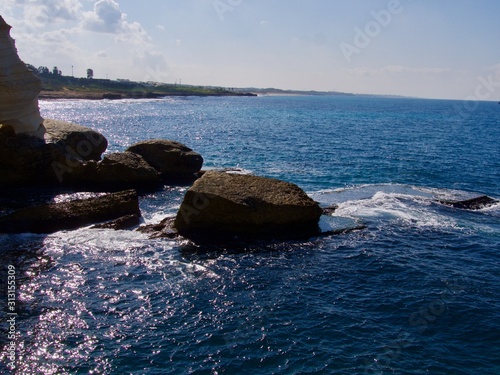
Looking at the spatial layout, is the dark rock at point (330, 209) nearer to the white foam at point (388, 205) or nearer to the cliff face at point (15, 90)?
the white foam at point (388, 205)

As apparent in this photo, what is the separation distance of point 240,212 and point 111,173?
1265 centimetres

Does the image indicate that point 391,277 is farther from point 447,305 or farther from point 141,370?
point 141,370

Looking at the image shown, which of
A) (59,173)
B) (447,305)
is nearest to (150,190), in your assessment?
(59,173)

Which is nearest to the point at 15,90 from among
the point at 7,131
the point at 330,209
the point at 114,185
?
the point at 7,131

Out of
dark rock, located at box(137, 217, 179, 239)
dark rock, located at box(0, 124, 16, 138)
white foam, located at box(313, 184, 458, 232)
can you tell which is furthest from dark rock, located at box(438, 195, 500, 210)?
dark rock, located at box(0, 124, 16, 138)

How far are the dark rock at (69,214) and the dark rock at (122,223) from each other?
2.18ft

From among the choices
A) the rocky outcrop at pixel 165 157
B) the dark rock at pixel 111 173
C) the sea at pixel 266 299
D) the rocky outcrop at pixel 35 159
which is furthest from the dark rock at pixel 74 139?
the sea at pixel 266 299

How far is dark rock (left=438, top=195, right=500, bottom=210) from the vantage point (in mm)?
30681

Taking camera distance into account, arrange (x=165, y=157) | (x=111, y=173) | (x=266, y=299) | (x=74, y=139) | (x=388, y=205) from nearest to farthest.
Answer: (x=266, y=299) < (x=388, y=205) < (x=111, y=173) < (x=74, y=139) < (x=165, y=157)

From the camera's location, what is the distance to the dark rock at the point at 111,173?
3048 cm

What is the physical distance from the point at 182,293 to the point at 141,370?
472 cm

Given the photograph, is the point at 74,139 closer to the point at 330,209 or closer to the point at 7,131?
the point at 7,131

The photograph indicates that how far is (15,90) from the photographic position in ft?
101

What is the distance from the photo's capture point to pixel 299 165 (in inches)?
1818
